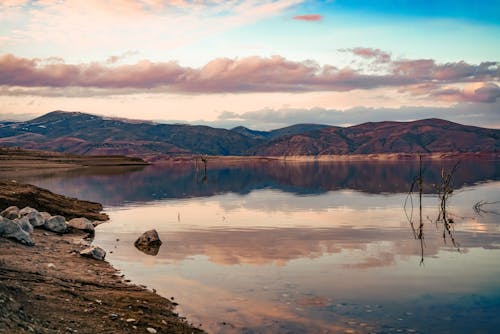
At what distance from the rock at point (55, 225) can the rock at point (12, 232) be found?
8201 mm

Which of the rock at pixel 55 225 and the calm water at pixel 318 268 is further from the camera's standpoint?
the rock at pixel 55 225

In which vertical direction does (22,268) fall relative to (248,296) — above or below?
above

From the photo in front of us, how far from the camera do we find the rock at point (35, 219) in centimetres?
3556

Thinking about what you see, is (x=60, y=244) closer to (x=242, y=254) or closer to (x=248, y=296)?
(x=242, y=254)

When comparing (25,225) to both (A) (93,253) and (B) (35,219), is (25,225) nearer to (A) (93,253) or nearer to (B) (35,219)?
(B) (35,219)

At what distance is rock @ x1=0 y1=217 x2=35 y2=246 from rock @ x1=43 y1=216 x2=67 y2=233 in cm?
820

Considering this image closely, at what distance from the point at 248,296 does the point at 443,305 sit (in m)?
8.50

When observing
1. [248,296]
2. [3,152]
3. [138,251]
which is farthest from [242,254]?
[3,152]

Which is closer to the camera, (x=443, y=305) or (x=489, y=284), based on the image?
(x=443, y=305)

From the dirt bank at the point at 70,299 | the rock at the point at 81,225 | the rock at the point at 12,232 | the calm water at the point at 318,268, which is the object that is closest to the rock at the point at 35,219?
the rock at the point at 81,225

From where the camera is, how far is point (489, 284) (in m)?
24.8

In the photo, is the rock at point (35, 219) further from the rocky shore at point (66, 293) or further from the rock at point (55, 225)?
the rocky shore at point (66, 293)

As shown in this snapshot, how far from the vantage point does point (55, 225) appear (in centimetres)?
3653

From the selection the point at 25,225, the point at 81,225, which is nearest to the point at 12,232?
the point at 25,225
